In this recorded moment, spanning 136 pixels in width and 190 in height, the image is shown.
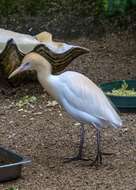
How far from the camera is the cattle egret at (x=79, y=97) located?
594 cm

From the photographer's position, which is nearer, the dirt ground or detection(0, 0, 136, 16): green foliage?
the dirt ground

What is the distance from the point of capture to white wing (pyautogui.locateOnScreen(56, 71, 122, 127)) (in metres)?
5.93

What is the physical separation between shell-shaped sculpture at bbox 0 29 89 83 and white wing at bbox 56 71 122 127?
1.81 m

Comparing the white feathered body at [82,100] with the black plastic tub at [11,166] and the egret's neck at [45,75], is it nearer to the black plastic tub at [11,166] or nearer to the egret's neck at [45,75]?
the egret's neck at [45,75]

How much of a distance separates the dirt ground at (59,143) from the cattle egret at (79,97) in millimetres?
221

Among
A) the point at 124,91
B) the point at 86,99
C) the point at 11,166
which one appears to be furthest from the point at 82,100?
the point at 124,91

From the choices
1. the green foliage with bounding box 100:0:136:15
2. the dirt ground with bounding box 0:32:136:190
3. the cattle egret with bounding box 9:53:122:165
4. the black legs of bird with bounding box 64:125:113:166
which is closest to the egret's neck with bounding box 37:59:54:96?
the cattle egret with bounding box 9:53:122:165

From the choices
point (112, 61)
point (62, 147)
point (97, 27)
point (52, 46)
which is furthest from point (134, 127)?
point (97, 27)

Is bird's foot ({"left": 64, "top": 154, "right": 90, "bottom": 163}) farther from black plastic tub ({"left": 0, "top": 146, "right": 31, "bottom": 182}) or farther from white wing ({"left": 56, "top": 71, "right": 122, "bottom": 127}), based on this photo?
black plastic tub ({"left": 0, "top": 146, "right": 31, "bottom": 182})

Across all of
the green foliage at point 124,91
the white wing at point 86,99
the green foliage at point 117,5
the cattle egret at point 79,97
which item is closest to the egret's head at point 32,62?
the cattle egret at point 79,97

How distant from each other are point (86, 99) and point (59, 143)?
0.72 metres

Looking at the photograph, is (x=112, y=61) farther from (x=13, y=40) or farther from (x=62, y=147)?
(x=62, y=147)

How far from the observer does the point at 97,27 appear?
Result: 1054cm

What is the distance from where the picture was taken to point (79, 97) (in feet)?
19.7
